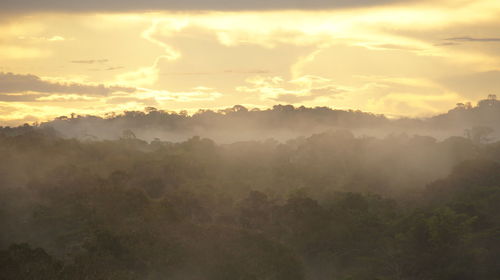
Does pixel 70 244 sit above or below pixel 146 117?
below

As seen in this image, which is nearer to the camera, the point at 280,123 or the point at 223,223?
the point at 223,223

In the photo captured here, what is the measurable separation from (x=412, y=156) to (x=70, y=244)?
68999mm

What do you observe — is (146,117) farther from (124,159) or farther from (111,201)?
(111,201)

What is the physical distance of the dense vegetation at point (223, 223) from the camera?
33.2m

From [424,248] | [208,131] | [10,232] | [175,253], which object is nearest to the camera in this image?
[175,253]

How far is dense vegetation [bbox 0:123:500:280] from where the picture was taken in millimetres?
33250

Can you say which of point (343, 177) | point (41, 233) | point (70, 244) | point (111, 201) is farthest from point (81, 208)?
point (343, 177)

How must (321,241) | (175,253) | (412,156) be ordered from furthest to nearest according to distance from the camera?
(412,156) < (321,241) < (175,253)

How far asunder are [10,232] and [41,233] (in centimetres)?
164

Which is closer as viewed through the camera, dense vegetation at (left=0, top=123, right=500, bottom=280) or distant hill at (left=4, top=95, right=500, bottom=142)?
dense vegetation at (left=0, top=123, right=500, bottom=280)

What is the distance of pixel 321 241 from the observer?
45.2m

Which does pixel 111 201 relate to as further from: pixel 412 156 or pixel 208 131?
pixel 208 131

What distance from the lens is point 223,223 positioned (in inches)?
1775

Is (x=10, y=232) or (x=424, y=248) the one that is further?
(x=424, y=248)
